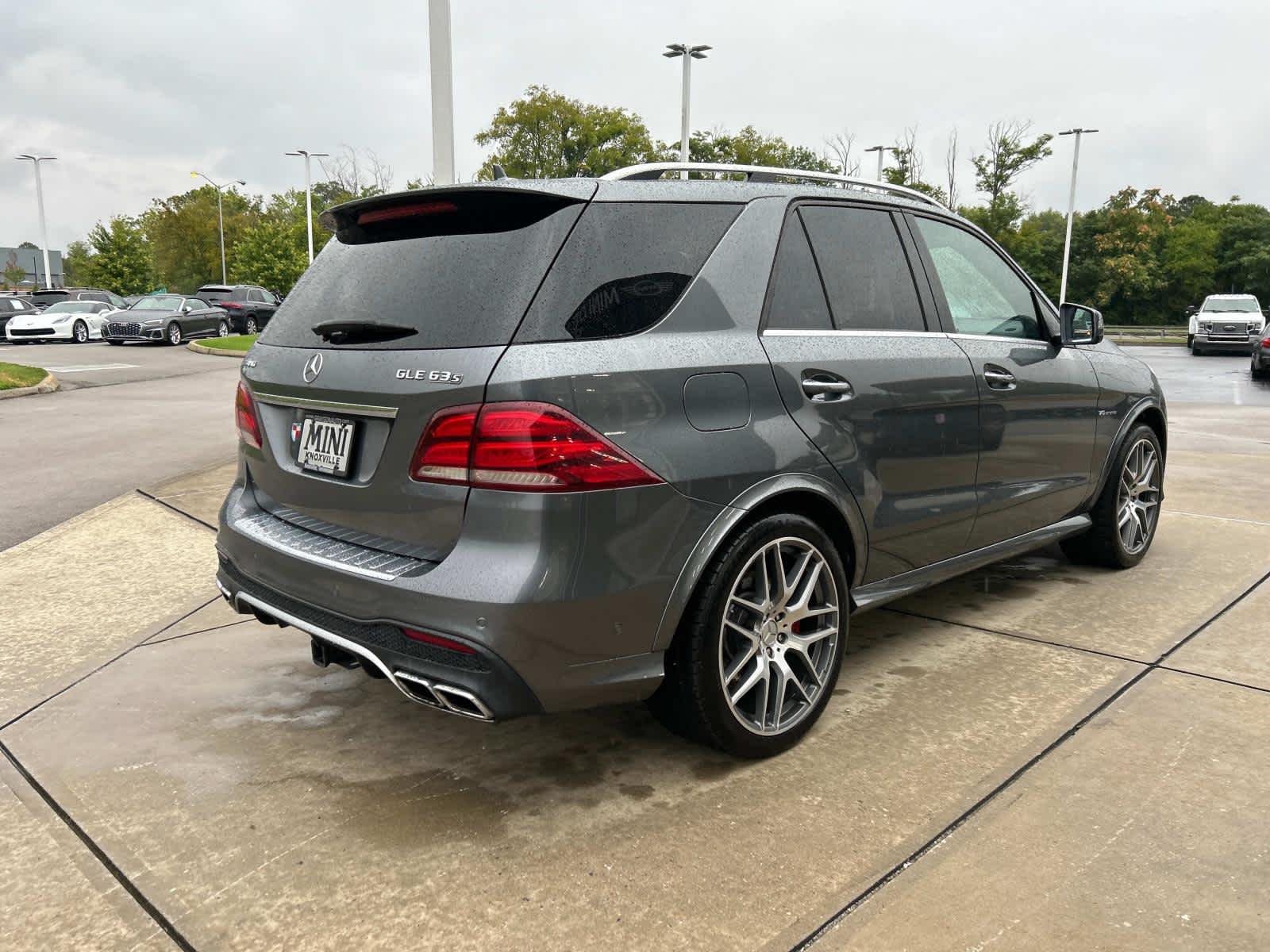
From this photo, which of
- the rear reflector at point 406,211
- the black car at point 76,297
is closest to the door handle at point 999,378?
the rear reflector at point 406,211

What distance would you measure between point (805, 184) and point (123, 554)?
14.4 ft

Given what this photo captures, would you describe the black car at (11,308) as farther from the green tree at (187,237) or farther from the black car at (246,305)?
the green tree at (187,237)

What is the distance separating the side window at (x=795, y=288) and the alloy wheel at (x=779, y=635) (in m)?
0.71

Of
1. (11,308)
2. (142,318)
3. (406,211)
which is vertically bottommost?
(142,318)

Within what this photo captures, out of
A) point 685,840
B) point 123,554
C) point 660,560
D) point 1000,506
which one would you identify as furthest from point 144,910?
point 123,554

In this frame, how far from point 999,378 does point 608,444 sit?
2.14m

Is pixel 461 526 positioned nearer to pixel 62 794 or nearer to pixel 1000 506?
pixel 62 794

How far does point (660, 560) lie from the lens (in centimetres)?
273

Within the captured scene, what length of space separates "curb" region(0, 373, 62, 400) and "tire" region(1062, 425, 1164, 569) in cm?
1471

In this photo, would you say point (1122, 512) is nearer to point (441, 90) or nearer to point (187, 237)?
point (441, 90)

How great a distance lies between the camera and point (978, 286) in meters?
4.32

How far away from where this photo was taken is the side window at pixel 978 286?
4070mm

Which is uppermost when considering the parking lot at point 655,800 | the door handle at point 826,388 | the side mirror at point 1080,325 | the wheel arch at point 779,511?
the side mirror at point 1080,325

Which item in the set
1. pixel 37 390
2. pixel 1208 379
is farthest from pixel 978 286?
pixel 1208 379
